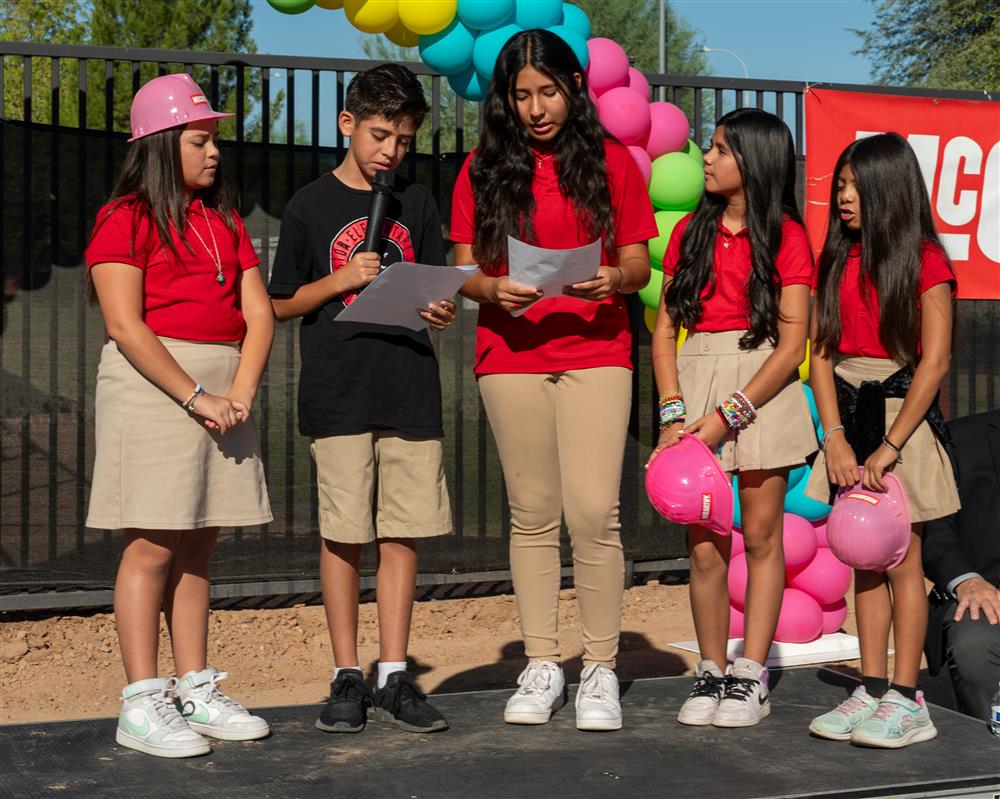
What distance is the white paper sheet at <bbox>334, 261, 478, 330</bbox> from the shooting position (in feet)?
11.6

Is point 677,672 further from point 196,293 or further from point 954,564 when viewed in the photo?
point 196,293

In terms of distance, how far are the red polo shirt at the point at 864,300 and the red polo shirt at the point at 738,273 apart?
138 millimetres

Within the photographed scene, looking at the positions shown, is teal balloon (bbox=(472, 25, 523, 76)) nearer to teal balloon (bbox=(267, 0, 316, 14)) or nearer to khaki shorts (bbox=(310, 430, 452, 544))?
teal balloon (bbox=(267, 0, 316, 14))

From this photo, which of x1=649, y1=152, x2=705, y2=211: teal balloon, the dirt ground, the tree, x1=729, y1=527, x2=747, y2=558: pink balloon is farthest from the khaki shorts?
the tree

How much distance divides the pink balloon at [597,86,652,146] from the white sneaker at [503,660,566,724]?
2.90m

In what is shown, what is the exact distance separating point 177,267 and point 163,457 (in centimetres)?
52

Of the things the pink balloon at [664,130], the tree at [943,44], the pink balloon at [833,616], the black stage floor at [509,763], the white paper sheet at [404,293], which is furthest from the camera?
the tree at [943,44]

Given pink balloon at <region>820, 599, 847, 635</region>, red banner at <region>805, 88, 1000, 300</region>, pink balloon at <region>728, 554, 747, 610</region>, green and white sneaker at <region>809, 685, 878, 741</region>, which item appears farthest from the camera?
red banner at <region>805, 88, 1000, 300</region>

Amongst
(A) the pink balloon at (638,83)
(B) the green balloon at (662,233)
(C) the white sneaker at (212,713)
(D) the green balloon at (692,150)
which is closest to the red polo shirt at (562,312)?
(C) the white sneaker at (212,713)

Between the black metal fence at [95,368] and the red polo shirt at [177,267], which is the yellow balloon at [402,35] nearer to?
the black metal fence at [95,368]

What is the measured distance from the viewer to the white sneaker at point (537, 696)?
375 cm

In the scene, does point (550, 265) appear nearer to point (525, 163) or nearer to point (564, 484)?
point (525, 163)

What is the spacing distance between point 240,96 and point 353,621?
3.18 meters

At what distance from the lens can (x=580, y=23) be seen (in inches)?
235
